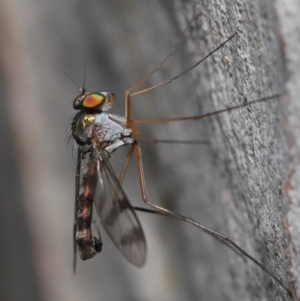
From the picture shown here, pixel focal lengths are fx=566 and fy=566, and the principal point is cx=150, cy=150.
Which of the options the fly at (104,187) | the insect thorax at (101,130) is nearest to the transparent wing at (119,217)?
the fly at (104,187)

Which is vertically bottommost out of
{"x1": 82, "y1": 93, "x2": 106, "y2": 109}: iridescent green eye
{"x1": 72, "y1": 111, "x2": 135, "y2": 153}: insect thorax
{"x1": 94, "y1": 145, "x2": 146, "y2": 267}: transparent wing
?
{"x1": 94, "y1": 145, "x2": 146, "y2": 267}: transparent wing

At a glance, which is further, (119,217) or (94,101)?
(94,101)

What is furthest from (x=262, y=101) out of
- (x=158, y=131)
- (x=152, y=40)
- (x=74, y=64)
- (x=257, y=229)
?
(x=74, y=64)

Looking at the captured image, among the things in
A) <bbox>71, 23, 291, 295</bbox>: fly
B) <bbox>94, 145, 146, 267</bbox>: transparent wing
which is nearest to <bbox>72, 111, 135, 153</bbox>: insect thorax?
<bbox>71, 23, 291, 295</bbox>: fly

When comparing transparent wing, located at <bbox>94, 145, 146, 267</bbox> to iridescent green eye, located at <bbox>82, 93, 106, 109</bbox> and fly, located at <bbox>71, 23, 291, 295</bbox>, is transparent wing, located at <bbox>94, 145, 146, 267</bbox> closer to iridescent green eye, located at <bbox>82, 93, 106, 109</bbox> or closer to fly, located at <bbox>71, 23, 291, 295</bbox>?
fly, located at <bbox>71, 23, 291, 295</bbox>

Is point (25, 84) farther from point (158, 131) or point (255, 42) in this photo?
point (255, 42)

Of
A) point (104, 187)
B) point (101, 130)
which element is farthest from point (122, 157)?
point (104, 187)

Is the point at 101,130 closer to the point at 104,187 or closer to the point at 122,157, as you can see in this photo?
the point at 104,187
